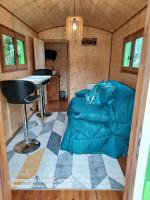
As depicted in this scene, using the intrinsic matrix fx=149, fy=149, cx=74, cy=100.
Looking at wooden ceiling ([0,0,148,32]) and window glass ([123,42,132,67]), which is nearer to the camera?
wooden ceiling ([0,0,148,32])

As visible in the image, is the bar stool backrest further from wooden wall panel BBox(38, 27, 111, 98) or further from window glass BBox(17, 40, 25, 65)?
wooden wall panel BBox(38, 27, 111, 98)

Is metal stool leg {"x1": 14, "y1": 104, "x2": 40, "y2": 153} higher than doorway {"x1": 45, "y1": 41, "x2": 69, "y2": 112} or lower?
lower

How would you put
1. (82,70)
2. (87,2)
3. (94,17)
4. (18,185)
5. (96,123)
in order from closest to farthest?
(18,185) → (96,123) → (87,2) → (94,17) → (82,70)

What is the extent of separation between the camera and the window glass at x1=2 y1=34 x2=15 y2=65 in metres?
2.51

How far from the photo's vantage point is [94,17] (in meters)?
3.49

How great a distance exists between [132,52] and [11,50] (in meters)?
2.29

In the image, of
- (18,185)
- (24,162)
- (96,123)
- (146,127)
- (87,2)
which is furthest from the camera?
(87,2)

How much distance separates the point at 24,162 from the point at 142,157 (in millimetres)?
1740

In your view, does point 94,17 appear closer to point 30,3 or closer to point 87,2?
point 87,2

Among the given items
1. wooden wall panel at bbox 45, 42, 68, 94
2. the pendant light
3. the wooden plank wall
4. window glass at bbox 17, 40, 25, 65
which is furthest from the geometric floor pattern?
wooden wall panel at bbox 45, 42, 68, 94

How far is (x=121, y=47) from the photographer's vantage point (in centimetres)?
353

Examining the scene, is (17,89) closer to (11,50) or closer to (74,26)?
(11,50)

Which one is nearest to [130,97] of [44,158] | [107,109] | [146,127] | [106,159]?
[107,109]

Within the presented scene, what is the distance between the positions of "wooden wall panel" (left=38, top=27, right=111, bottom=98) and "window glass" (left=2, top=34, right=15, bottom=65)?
1759 mm
